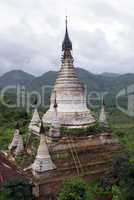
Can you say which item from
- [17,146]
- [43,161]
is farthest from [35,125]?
[43,161]

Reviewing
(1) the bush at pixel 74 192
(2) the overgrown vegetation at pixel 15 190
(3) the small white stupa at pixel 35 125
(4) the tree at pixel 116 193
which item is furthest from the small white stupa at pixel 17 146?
(4) the tree at pixel 116 193

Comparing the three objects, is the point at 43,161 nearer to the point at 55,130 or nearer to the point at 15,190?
the point at 55,130

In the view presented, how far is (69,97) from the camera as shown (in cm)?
2522

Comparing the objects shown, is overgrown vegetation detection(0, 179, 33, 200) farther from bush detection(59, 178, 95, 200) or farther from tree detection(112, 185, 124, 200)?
tree detection(112, 185, 124, 200)

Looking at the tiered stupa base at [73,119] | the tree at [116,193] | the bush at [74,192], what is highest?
the tiered stupa base at [73,119]

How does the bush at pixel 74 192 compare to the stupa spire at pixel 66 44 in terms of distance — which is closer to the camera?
the bush at pixel 74 192

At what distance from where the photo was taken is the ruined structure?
25.1 m

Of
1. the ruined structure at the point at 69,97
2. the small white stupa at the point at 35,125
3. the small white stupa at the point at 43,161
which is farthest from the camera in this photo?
the small white stupa at the point at 35,125

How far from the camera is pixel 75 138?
24156mm

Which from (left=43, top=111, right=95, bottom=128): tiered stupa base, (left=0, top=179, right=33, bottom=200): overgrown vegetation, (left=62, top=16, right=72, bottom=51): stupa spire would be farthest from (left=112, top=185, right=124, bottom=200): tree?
(left=62, top=16, right=72, bottom=51): stupa spire

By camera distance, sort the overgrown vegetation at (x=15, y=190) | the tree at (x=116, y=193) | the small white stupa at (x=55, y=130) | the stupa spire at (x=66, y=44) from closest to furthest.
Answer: the overgrown vegetation at (x=15, y=190) < the tree at (x=116, y=193) < the small white stupa at (x=55, y=130) < the stupa spire at (x=66, y=44)

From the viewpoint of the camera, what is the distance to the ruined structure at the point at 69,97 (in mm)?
25062

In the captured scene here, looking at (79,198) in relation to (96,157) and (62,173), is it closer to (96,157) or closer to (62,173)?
(62,173)

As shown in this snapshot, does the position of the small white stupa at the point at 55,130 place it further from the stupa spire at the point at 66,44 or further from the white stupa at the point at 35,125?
the stupa spire at the point at 66,44
